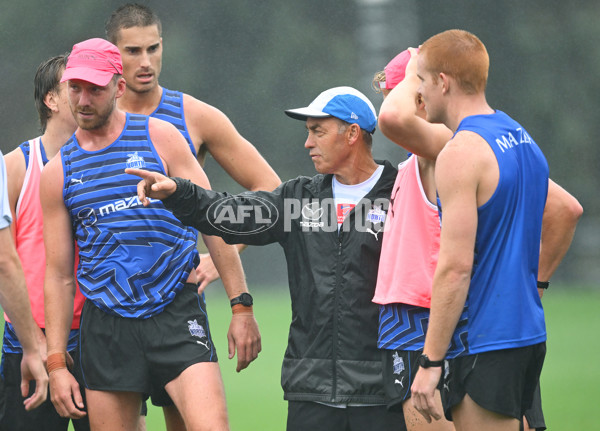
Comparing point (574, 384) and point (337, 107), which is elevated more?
point (337, 107)

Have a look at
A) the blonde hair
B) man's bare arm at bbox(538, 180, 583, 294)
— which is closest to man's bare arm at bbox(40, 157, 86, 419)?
the blonde hair

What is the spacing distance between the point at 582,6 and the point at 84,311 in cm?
998

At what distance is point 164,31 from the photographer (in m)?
11.3

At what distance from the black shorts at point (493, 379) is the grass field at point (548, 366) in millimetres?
3455

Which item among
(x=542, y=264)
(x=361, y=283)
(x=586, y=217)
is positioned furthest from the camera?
(x=586, y=217)

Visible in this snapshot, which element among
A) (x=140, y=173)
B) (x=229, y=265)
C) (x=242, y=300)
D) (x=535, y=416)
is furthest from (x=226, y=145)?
(x=535, y=416)

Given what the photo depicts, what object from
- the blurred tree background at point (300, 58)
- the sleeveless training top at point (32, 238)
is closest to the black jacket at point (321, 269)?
the sleeveless training top at point (32, 238)

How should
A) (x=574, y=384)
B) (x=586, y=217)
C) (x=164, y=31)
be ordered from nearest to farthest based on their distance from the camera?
(x=574, y=384)
(x=164, y=31)
(x=586, y=217)

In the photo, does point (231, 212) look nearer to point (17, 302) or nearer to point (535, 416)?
point (17, 302)

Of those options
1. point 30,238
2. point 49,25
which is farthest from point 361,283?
point 49,25

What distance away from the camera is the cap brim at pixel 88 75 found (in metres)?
3.97

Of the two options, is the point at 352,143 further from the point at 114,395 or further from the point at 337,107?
the point at 114,395

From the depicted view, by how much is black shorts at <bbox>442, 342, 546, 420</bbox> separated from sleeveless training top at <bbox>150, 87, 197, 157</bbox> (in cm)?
186

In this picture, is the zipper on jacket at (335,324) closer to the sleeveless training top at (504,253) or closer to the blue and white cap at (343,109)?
the blue and white cap at (343,109)
